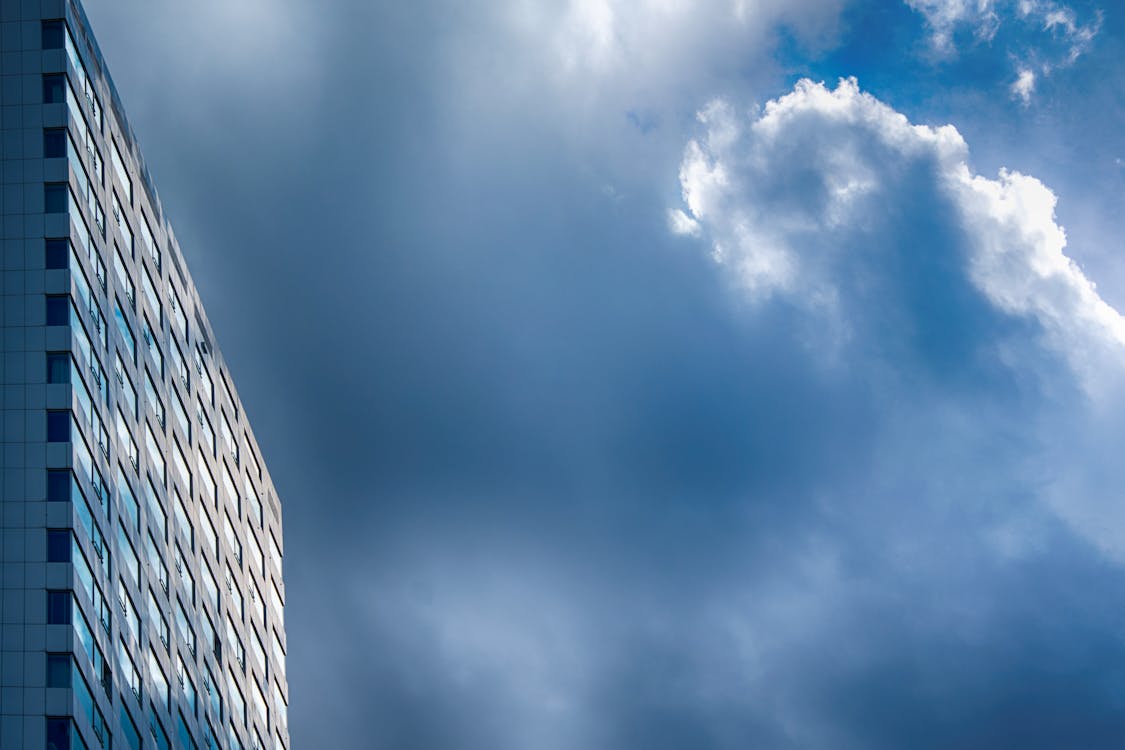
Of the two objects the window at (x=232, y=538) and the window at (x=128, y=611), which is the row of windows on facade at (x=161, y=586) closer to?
the window at (x=128, y=611)

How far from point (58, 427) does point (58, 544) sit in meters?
5.76

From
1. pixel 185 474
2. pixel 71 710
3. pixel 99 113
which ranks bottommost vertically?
pixel 71 710

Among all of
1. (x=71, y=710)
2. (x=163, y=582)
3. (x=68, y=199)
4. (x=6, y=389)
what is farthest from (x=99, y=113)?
(x=71, y=710)

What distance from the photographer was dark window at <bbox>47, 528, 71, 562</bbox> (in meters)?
86.5

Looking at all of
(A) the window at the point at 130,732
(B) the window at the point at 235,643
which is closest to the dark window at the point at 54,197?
(A) the window at the point at 130,732

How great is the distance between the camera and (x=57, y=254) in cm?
9319

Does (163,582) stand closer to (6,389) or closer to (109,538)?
(109,538)

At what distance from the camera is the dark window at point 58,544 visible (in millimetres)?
86500

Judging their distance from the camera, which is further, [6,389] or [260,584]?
[260,584]

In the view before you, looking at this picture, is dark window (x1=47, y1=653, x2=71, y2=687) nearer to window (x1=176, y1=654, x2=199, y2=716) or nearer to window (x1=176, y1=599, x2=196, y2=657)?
window (x1=176, y1=654, x2=199, y2=716)

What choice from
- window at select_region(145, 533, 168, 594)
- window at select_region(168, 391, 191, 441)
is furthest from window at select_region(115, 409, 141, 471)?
window at select_region(168, 391, 191, 441)

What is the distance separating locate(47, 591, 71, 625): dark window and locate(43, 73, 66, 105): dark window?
85.2 feet

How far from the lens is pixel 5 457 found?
288ft

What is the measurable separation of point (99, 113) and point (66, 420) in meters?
20.2
